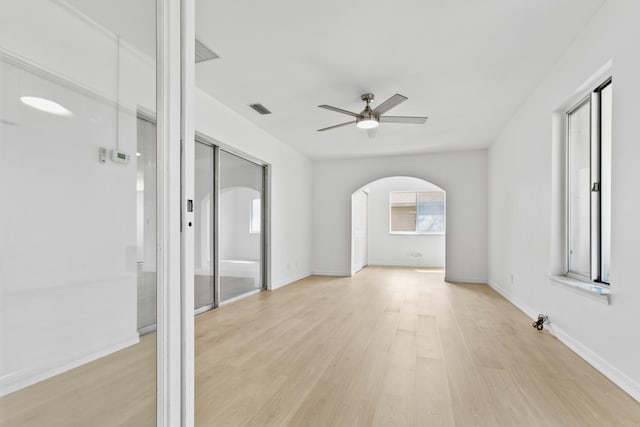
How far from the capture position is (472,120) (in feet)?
14.7

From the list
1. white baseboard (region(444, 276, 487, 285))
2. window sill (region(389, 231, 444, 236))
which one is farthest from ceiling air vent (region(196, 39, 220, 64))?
window sill (region(389, 231, 444, 236))

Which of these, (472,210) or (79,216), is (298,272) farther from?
(79,216)

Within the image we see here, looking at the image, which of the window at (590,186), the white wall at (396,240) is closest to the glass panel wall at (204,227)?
the window at (590,186)

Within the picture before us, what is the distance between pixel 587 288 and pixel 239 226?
3.74 m

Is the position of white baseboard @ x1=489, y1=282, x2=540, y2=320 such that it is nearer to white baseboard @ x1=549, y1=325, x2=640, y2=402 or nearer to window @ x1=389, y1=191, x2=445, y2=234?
white baseboard @ x1=549, y1=325, x2=640, y2=402

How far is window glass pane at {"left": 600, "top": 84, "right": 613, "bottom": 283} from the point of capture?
7.70ft

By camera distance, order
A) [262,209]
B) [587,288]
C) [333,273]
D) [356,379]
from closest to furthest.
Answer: [356,379]
[587,288]
[262,209]
[333,273]

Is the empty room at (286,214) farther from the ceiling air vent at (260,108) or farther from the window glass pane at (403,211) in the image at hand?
the window glass pane at (403,211)

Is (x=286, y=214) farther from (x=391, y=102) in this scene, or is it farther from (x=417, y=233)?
(x=417, y=233)

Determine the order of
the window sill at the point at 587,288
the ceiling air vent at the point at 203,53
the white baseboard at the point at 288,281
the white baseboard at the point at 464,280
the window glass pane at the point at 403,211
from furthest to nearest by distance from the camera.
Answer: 1. the window glass pane at the point at 403,211
2. the white baseboard at the point at 464,280
3. the white baseboard at the point at 288,281
4. the ceiling air vent at the point at 203,53
5. the window sill at the point at 587,288

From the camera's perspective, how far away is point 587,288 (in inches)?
92.3

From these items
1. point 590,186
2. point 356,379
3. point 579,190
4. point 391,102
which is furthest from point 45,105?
point 579,190

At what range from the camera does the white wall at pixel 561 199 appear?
1880 millimetres

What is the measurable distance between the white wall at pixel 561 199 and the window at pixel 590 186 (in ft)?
0.35
